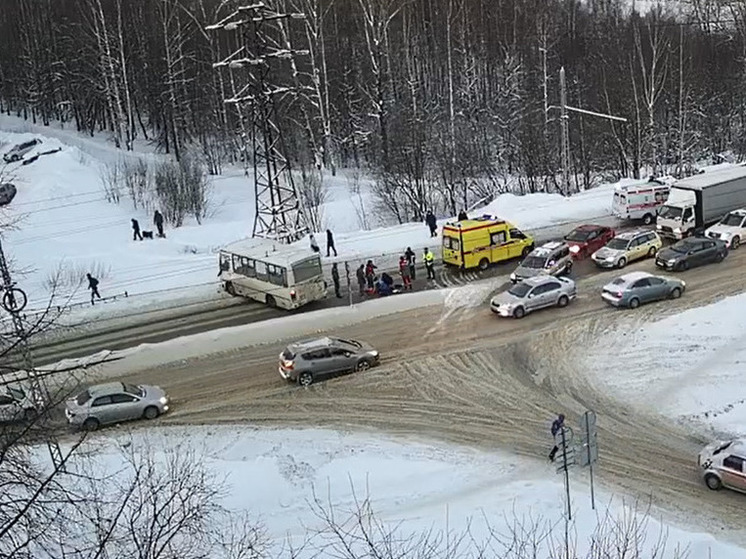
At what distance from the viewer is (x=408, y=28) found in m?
72.0

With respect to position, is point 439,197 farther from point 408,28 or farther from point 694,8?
point 694,8

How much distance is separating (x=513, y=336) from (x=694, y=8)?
3068 inches

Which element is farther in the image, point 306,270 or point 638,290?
point 306,270

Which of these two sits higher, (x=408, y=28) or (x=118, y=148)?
(x=408, y=28)

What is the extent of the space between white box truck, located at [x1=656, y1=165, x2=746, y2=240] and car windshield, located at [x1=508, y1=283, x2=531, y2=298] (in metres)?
10.1

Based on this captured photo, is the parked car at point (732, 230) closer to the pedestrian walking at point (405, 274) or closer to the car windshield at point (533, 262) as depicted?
the car windshield at point (533, 262)

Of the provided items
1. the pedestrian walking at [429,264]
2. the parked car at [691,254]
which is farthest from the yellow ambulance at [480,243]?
the parked car at [691,254]

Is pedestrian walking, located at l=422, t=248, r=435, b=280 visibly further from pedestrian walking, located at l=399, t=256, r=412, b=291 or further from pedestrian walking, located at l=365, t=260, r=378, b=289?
pedestrian walking, located at l=365, t=260, r=378, b=289

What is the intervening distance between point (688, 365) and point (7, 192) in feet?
127

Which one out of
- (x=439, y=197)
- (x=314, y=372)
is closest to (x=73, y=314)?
(x=314, y=372)

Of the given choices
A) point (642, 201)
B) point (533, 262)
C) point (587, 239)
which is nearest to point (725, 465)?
point (533, 262)

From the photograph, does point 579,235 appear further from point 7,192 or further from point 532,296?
point 7,192

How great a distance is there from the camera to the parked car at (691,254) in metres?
31.3

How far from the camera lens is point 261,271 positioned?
30.7 m
